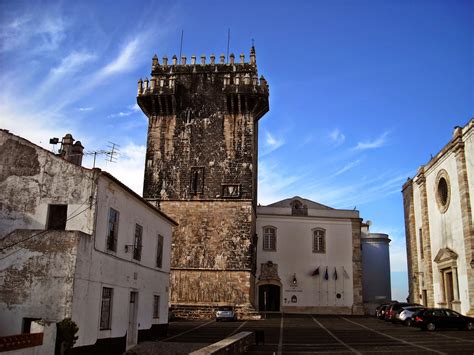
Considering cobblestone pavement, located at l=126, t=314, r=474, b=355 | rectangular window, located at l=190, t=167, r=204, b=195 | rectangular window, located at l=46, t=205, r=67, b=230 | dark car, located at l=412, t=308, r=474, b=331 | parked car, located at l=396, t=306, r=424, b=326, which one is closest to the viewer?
rectangular window, located at l=46, t=205, r=67, b=230

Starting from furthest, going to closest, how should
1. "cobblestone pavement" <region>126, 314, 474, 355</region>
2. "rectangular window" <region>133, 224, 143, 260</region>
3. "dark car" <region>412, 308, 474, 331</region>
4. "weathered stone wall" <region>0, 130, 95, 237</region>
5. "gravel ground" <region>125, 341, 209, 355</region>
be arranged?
1. "dark car" <region>412, 308, 474, 331</region>
2. "rectangular window" <region>133, 224, 143, 260</region>
3. "gravel ground" <region>125, 341, 209, 355</region>
4. "cobblestone pavement" <region>126, 314, 474, 355</region>
5. "weathered stone wall" <region>0, 130, 95, 237</region>

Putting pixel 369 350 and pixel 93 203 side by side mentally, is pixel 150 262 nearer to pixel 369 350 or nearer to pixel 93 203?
pixel 93 203

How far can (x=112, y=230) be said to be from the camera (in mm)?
15172

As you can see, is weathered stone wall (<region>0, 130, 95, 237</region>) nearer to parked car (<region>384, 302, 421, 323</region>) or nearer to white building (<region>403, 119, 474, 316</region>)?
parked car (<region>384, 302, 421, 323</region>)

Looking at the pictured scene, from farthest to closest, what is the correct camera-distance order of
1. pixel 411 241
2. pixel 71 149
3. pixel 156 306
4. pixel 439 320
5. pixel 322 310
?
pixel 322 310
pixel 411 241
pixel 439 320
pixel 156 306
pixel 71 149

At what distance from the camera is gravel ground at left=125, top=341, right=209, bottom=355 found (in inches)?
575

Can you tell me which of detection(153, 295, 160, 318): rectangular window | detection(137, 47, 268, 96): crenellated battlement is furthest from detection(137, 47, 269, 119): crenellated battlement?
detection(153, 295, 160, 318): rectangular window

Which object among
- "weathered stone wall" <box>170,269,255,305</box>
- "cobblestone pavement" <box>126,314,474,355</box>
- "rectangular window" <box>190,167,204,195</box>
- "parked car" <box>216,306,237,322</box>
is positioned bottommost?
"cobblestone pavement" <box>126,314,474,355</box>

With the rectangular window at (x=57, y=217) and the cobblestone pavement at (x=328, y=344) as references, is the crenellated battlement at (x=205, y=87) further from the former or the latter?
the rectangular window at (x=57, y=217)

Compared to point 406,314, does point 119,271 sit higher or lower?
higher

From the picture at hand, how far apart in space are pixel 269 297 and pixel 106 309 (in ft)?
86.7

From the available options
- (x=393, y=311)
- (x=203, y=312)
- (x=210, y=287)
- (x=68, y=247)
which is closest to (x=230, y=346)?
(x=68, y=247)

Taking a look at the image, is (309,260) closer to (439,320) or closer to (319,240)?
(319,240)

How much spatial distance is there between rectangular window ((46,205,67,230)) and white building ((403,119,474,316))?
812 inches
